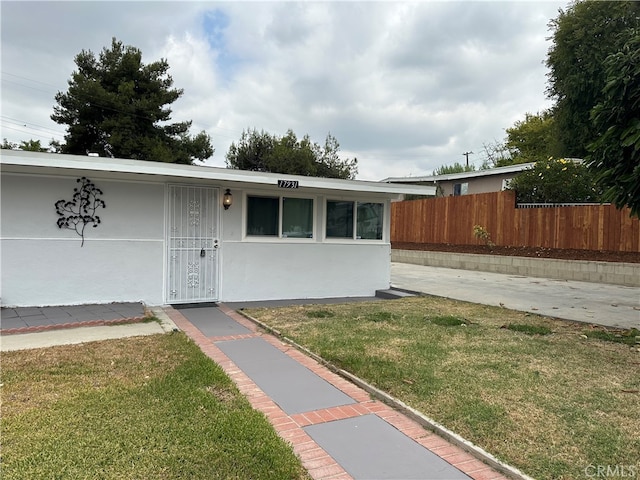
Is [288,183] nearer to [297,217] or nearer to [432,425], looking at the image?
[297,217]

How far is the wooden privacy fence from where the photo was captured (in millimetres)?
11625

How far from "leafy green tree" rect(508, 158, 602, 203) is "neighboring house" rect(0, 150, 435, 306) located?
649 cm

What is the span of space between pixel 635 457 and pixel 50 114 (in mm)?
33168

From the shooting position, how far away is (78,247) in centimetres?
725

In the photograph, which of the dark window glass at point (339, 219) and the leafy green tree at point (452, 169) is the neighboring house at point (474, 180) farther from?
the leafy green tree at point (452, 169)

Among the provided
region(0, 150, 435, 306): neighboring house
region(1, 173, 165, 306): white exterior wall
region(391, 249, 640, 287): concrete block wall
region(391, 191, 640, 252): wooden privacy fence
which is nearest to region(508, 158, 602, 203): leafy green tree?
A: region(391, 191, 640, 252): wooden privacy fence

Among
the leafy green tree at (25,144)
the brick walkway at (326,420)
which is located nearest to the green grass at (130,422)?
the brick walkway at (326,420)

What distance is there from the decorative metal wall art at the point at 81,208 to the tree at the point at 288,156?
23871mm

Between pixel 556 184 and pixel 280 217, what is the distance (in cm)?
937

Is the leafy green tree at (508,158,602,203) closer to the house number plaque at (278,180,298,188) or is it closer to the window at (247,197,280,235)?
the house number plaque at (278,180,298,188)

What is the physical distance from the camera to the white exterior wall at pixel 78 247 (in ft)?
22.5

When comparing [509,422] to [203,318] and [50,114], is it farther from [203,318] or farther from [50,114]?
[50,114]

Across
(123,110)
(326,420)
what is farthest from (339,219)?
(123,110)

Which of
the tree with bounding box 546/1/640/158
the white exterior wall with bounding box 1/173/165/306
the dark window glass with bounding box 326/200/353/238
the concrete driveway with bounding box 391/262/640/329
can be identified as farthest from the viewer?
the tree with bounding box 546/1/640/158
